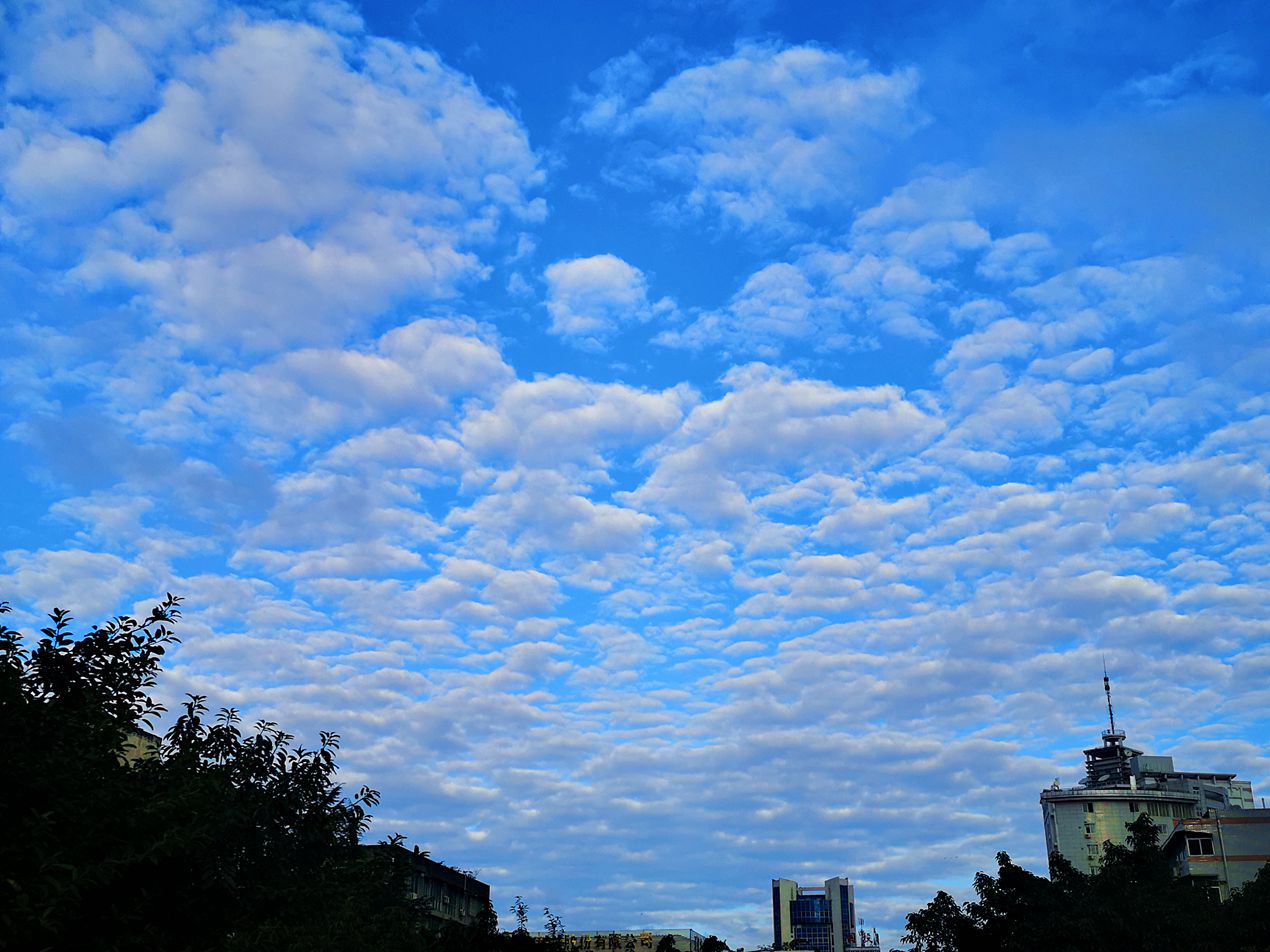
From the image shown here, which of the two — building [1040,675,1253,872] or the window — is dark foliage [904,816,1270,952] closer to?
the window

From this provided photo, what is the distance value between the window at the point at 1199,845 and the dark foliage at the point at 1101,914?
28269 mm

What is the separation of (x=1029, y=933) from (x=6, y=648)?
2528 inches

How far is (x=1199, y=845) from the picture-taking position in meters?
105

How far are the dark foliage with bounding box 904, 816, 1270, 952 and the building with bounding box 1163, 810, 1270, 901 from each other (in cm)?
2694

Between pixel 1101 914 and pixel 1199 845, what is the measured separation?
169 ft

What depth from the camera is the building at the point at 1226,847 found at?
10112cm

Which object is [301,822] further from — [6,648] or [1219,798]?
[1219,798]

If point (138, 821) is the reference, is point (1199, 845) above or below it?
above

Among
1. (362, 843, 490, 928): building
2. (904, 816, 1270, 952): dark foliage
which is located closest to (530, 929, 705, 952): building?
(362, 843, 490, 928): building

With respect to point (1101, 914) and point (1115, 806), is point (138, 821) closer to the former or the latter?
point (1101, 914)

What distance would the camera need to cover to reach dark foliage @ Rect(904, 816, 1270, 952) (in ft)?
186

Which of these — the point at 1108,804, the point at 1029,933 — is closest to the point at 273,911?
the point at 1029,933

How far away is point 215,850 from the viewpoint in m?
18.0

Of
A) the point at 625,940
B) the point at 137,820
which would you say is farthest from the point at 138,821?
the point at 625,940
